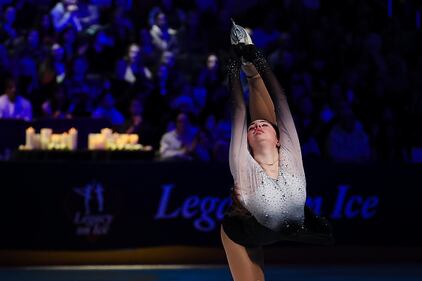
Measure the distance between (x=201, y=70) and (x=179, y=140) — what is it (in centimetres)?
177

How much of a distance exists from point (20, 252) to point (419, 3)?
8.66m

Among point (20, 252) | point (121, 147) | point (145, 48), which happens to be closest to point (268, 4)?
point (145, 48)

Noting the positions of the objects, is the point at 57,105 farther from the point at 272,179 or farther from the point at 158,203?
the point at 272,179

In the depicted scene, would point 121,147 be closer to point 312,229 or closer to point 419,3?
point 312,229

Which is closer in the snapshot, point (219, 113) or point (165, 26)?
point (219, 113)

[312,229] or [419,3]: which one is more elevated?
[419,3]

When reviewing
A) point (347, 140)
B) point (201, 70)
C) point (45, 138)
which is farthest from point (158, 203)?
point (201, 70)

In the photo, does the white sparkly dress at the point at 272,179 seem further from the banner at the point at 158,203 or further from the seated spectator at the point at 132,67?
the seated spectator at the point at 132,67

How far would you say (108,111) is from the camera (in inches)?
451

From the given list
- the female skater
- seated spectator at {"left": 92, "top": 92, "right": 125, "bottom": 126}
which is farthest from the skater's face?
seated spectator at {"left": 92, "top": 92, "right": 125, "bottom": 126}

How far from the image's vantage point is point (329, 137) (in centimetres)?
1116

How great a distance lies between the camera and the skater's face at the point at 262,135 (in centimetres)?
495

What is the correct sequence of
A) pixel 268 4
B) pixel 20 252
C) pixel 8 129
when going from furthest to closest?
pixel 268 4
pixel 8 129
pixel 20 252

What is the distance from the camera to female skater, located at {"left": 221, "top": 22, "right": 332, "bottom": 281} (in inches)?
192
